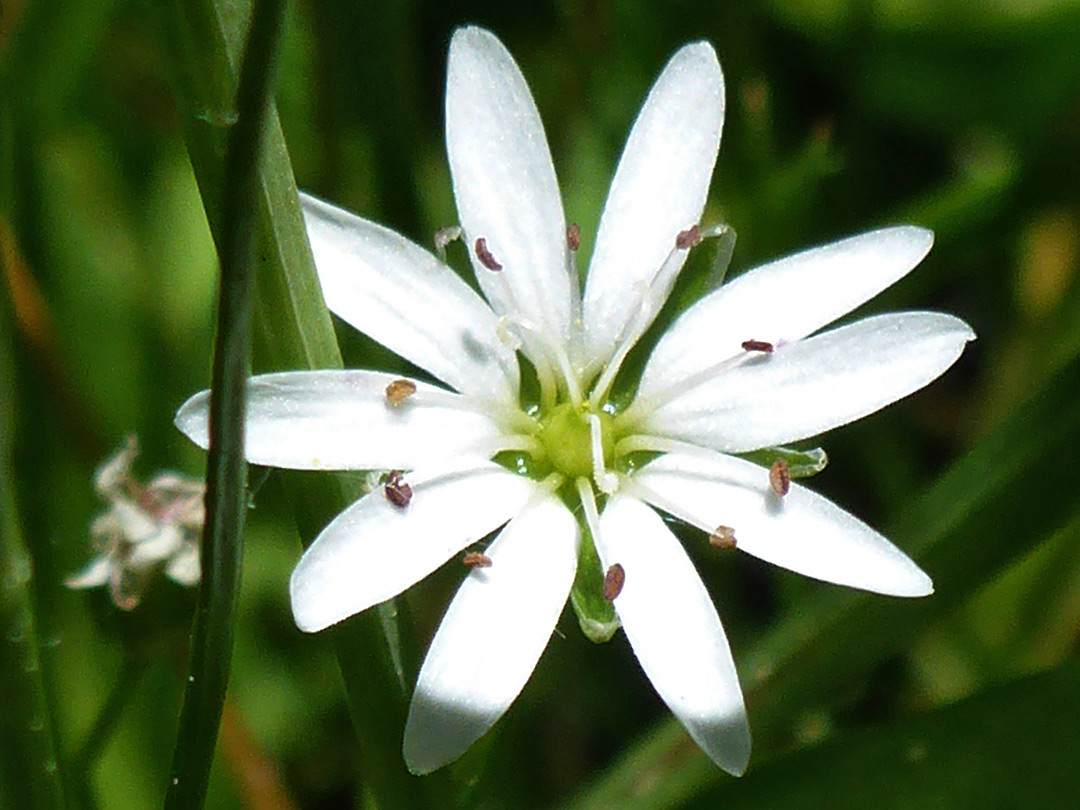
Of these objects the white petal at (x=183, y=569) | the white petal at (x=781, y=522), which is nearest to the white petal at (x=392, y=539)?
the white petal at (x=781, y=522)

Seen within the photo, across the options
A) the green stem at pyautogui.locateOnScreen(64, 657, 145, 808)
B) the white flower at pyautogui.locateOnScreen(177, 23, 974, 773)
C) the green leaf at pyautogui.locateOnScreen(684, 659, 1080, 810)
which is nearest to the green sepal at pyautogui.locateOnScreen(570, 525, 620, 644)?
the white flower at pyautogui.locateOnScreen(177, 23, 974, 773)

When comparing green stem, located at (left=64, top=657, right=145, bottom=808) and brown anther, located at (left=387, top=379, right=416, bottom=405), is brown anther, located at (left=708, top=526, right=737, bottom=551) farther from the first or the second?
green stem, located at (left=64, top=657, right=145, bottom=808)

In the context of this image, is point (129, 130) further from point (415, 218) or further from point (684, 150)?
point (684, 150)

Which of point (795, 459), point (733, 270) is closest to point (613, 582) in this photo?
point (795, 459)

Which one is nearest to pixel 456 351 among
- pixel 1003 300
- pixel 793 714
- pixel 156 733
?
pixel 793 714

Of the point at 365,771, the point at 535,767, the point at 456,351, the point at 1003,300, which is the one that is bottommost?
the point at 535,767

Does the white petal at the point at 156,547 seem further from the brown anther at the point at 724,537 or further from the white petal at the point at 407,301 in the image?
the brown anther at the point at 724,537
